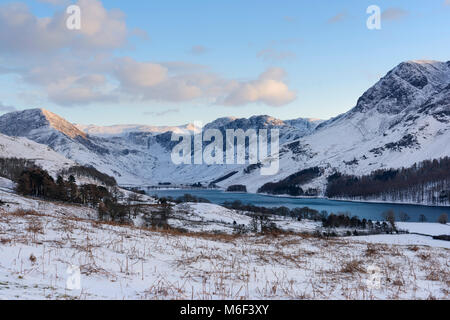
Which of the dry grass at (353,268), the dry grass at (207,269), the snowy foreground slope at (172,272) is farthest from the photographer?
the dry grass at (353,268)

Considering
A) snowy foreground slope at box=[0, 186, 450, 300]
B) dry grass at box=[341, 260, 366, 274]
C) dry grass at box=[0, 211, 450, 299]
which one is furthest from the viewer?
dry grass at box=[341, 260, 366, 274]

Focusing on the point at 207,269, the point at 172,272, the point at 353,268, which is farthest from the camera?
the point at 353,268

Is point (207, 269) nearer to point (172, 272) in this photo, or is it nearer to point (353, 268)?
point (172, 272)

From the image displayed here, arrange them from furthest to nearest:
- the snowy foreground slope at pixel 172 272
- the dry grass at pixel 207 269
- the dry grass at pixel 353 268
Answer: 1. the dry grass at pixel 353 268
2. the dry grass at pixel 207 269
3. the snowy foreground slope at pixel 172 272

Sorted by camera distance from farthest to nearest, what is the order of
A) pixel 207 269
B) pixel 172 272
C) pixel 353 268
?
pixel 353 268 < pixel 207 269 < pixel 172 272

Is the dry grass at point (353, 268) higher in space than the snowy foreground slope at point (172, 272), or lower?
lower

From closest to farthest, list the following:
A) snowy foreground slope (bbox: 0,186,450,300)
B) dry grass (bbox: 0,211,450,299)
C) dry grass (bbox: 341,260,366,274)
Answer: snowy foreground slope (bbox: 0,186,450,300)
dry grass (bbox: 0,211,450,299)
dry grass (bbox: 341,260,366,274)

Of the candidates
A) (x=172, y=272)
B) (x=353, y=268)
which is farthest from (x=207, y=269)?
(x=353, y=268)

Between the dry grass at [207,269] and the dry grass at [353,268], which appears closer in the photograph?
the dry grass at [207,269]
